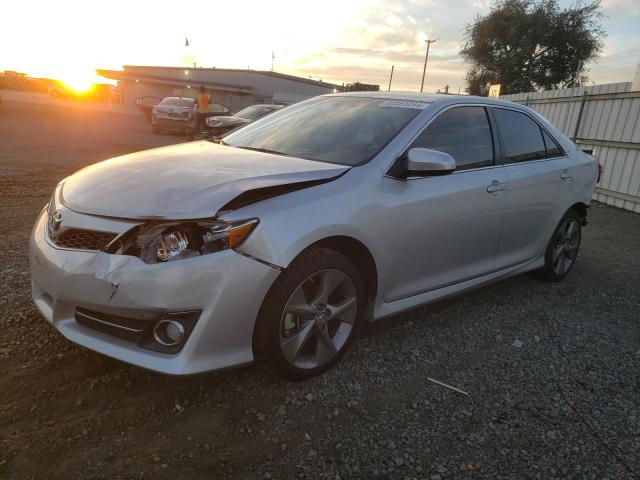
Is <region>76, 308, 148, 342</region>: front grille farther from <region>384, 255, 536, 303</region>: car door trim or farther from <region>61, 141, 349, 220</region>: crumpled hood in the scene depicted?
<region>384, 255, 536, 303</region>: car door trim

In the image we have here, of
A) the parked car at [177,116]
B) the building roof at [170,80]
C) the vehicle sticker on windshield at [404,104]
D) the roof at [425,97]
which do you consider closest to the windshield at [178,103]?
the parked car at [177,116]

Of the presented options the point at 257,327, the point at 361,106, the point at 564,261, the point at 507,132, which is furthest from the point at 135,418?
the point at 564,261

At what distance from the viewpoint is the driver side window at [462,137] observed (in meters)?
3.27

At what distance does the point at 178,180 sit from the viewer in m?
2.52

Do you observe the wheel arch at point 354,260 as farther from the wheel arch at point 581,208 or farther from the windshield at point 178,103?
the windshield at point 178,103

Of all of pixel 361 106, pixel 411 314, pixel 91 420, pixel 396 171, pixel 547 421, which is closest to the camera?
pixel 91 420

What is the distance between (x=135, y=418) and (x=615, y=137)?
10.3 metres

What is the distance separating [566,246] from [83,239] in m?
4.27

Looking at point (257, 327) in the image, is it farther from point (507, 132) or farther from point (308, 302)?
point (507, 132)

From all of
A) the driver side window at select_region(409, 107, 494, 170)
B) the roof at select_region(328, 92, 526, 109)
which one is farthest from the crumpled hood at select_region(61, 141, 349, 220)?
the roof at select_region(328, 92, 526, 109)

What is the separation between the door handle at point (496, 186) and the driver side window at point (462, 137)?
0.15 m

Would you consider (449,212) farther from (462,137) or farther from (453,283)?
(462,137)

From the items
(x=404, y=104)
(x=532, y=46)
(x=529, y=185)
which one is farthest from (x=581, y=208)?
(x=532, y=46)

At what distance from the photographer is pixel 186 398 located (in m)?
2.50
